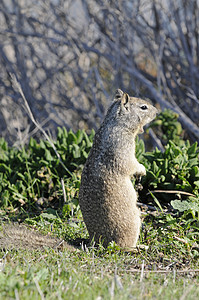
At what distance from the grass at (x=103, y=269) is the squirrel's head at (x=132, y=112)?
1053 millimetres

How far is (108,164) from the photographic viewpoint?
3.36m

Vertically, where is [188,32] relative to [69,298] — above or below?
above

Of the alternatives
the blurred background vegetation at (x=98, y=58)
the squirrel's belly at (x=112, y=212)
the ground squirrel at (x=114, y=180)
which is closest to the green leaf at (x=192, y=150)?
the blurred background vegetation at (x=98, y=58)

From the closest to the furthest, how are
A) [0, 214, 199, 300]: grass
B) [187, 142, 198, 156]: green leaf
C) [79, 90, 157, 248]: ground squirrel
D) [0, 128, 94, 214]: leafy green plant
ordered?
[0, 214, 199, 300]: grass → [79, 90, 157, 248]: ground squirrel → [187, 142, 198, 156]: green leaf → [0, 128, 94, 214]: leafy green plant

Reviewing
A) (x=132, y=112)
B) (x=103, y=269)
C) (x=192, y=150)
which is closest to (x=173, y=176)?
(x=192, y=150)

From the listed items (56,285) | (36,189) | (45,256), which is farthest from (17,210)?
(56,285)

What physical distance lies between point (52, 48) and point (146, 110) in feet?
14.6

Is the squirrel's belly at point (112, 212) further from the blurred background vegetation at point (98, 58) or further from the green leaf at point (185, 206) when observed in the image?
the blurred background vegetation at point (98, 58)

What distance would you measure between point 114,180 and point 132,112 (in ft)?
2.05

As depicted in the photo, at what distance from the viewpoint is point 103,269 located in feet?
9.91

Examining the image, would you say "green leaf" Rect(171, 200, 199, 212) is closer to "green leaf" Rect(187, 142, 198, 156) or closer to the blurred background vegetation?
"green leaf" Rect(187, 142, 198, 156)

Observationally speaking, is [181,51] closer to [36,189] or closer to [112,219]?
[36,189]

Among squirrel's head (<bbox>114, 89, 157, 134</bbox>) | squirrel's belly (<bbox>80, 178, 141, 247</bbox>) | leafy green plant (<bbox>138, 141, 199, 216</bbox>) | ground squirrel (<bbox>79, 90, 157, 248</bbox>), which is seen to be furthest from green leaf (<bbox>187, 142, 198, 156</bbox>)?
squirrel's belly (<bbox>80, 178, 141, 247</bbox>)

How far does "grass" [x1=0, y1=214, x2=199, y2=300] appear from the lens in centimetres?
235
